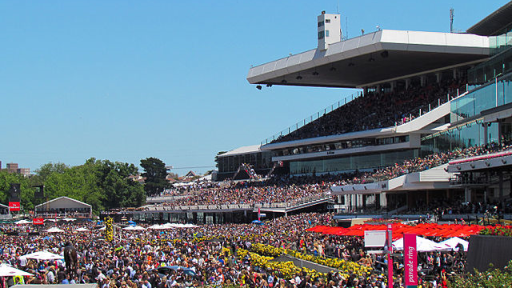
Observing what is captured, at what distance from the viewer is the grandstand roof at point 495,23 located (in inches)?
1929

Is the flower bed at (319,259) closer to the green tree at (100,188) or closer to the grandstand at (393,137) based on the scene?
the grandstand at (393,137)

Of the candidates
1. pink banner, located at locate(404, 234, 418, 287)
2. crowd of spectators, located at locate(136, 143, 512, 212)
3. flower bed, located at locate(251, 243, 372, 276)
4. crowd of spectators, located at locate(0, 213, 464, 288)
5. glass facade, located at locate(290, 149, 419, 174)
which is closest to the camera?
pink banner, located at locate(404, 234, 418, 287)

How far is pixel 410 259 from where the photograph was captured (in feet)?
45.4

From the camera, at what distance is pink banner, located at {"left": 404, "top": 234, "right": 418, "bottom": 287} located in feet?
45.0

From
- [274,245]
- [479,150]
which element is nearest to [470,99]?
[479,150]

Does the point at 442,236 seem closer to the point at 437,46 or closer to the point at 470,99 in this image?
the point at 470,99

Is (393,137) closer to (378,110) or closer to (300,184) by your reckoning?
(378,110)

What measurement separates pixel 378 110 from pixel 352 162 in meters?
5.85

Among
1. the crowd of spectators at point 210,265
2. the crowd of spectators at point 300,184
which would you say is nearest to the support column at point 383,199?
the crowd of spectators at point 300,184

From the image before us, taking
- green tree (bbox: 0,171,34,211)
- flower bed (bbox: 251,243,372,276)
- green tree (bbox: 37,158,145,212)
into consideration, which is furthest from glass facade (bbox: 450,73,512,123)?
green tree (bbox: 0,171,34,211)

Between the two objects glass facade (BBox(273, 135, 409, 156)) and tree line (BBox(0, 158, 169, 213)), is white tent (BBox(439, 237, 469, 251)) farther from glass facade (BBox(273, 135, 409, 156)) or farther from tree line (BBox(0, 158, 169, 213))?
tree line (BBox(0, 158, 169, 213))

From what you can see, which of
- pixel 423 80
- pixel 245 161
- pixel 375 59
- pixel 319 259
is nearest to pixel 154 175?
pixel 245 161

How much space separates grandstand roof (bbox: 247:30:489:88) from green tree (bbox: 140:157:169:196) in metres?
65.0

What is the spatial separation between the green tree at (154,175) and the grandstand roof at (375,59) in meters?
65.0
